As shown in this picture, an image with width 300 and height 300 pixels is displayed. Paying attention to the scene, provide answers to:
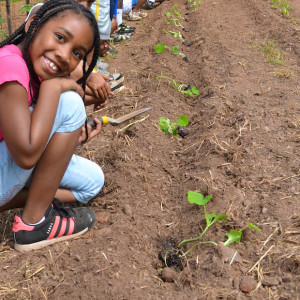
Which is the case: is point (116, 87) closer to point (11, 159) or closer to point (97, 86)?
point (97, 86)

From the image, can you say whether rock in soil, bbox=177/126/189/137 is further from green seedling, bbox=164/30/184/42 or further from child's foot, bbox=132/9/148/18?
child's foot, bbox=132/9/148/18

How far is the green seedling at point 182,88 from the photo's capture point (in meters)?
3.61

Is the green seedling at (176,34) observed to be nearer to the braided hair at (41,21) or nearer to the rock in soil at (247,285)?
the braided hair at (41,21)

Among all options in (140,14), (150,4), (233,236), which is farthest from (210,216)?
(150,4)

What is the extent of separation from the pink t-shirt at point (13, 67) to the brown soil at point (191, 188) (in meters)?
0.84

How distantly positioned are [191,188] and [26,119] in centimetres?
117

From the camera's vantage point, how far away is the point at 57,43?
1.70 metres

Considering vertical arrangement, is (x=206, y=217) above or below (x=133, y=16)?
above

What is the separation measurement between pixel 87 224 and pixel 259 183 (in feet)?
3.42

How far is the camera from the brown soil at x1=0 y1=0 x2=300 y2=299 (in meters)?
1.77

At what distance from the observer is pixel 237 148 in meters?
2.71

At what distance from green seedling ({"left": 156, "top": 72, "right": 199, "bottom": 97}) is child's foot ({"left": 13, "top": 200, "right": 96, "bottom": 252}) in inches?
72.3

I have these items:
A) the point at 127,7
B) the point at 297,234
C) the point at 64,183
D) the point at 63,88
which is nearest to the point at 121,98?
the point at 64,183

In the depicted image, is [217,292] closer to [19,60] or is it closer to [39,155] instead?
[39,155]
